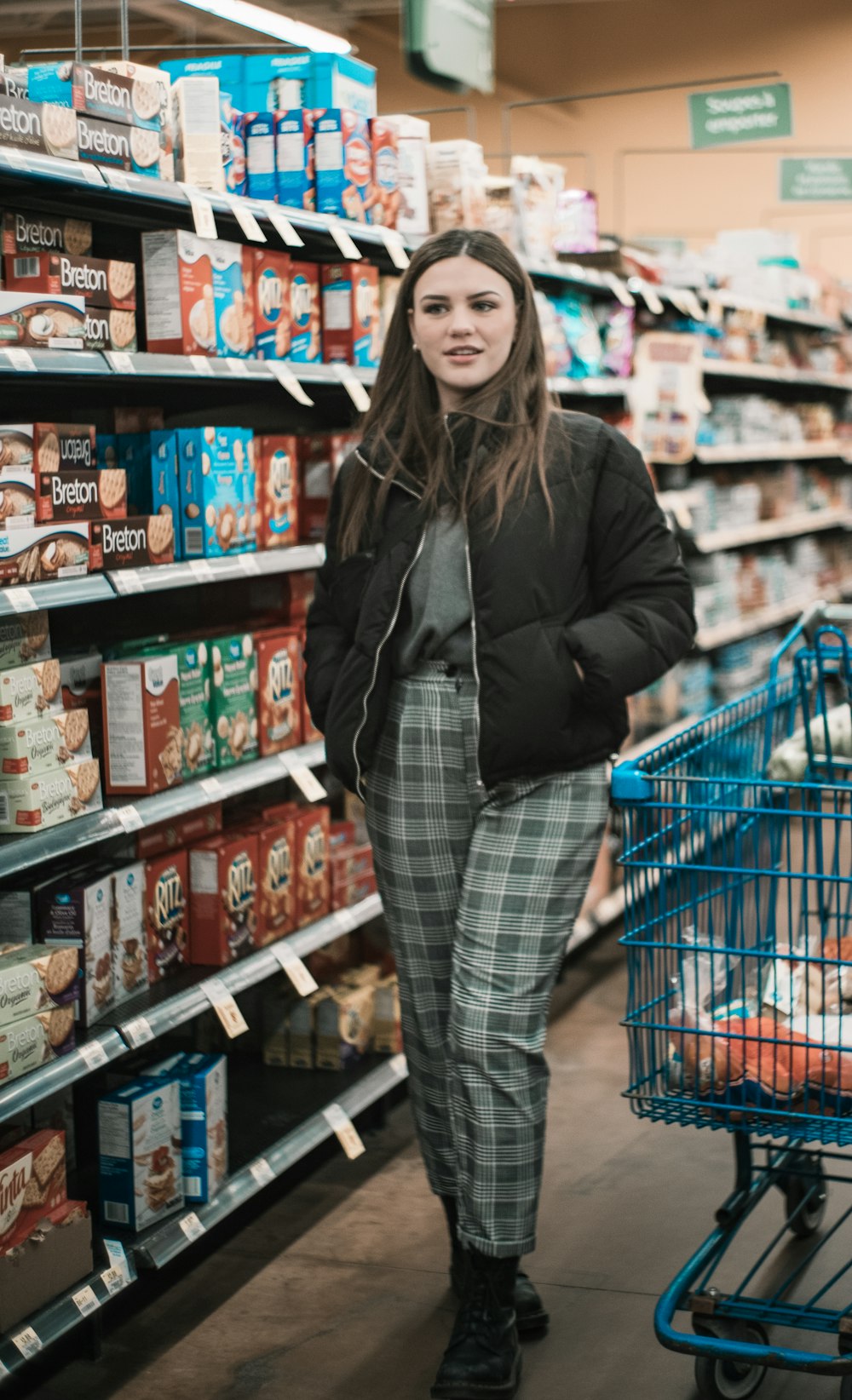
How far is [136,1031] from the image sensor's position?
2.81 m

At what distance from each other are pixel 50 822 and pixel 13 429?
25.9 inches

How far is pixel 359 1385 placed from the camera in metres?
2.67

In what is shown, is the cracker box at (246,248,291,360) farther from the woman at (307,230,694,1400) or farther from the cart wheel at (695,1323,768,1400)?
the cart wheel at (695,1323,768,1400)

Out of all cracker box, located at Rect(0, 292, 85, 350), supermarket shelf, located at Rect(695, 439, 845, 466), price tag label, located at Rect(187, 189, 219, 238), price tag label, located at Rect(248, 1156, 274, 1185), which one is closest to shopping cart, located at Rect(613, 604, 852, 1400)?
price tag label, located at Rect(248, 1156, 274, 1185)

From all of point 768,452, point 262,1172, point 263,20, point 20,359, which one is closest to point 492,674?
point 20,359

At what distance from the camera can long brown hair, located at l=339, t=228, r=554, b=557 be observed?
8.39ft

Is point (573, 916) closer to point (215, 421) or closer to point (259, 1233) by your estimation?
point (259, 1233)

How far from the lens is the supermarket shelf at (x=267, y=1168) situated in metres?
2.88

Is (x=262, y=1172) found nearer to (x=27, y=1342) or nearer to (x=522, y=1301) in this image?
(x=522, y=1301)

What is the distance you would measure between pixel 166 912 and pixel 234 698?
46 centimetres

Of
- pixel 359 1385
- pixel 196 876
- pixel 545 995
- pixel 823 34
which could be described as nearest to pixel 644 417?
pixel 196 876

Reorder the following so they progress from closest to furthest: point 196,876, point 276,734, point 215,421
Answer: point 196,876
point 276,734
point 215,421

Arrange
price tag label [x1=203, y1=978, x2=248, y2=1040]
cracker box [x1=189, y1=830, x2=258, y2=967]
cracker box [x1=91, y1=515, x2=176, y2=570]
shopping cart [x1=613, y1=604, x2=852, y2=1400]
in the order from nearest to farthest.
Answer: shopping cart [x1=613, y1=604, x2=852, y2=1400] < cracker box [x1=91, y1=515, x2=176, y2=570] < price tag label [x1=203, y1=978, x2=248, y2=1040] < cracker box [x1=189, y1=830, x2=258, y2=967]

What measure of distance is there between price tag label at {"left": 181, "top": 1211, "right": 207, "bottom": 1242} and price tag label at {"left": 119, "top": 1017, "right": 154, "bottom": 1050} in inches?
15.7
